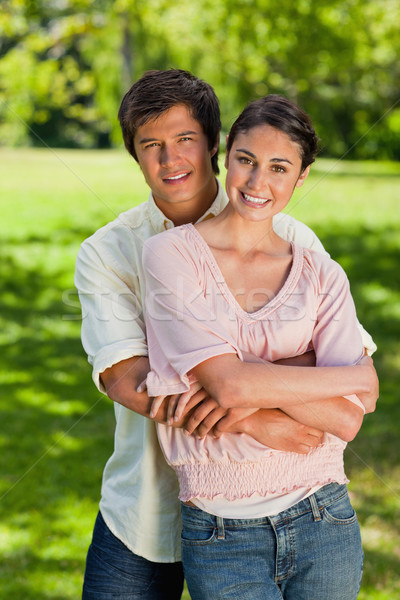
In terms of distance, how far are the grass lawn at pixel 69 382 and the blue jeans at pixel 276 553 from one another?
1864mm

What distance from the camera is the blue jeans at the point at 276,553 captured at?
1.64 meters

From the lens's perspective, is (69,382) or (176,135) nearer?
(176,135)

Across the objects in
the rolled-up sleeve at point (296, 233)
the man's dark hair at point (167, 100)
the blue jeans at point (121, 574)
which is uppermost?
the man's dark hair at point (167, 100)

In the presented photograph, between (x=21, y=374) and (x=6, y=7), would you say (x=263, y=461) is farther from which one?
(x=6, y=7)

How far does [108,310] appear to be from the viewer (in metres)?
1.83

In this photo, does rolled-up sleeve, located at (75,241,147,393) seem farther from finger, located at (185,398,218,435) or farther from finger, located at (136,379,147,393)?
finger, located at (185,398,218,435)

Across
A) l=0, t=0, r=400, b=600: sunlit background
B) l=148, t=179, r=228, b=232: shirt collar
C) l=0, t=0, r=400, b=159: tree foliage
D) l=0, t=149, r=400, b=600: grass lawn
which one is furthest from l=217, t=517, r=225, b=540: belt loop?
l=0, t=0, r=400, b=159: tree foliage

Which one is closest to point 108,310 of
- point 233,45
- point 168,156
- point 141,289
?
point 141,289

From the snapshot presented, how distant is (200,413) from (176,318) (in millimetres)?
230

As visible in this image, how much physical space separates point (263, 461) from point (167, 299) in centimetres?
45

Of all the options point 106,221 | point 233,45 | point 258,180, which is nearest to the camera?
point 258,180

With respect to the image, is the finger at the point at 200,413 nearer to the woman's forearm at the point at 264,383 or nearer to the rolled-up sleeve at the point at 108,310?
the woman's forearm at the point at 264,383

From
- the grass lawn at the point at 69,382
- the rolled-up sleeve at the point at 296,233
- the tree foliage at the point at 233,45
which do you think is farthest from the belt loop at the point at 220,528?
the tree foliage at the point at 233,45

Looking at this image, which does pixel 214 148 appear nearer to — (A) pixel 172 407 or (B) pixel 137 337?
(B) pixel 137 337
